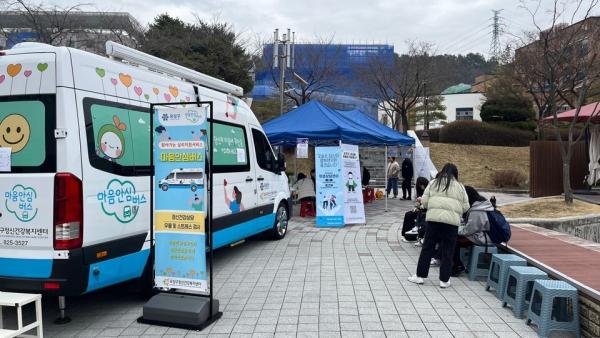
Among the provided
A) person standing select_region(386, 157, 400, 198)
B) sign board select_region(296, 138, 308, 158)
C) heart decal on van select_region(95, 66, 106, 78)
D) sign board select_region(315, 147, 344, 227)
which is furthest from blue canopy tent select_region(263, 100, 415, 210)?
heart decal on van select_region(95, 66, 106, 78)

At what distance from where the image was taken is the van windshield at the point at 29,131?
4.19 meters

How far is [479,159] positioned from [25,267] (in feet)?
84.6

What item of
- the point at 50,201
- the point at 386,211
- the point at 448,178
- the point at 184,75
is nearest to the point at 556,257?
the point at 448,178

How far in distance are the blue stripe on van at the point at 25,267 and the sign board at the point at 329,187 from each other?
718cm

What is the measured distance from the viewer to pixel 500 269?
5.51 metres

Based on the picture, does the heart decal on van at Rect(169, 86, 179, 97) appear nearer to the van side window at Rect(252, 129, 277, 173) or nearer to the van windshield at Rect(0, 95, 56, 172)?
the van windshield at Rect(0, 95, 56, 172)

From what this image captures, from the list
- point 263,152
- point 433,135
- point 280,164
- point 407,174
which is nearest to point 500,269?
point 263,152

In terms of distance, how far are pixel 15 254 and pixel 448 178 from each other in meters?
4.80

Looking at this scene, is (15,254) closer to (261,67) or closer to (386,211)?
(386,211)

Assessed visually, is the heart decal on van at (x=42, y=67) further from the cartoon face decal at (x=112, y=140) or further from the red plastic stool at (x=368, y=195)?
the red plastic stool at (x=368, y=195)

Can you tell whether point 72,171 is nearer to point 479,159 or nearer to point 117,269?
point 117,269

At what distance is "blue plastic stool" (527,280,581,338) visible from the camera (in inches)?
168

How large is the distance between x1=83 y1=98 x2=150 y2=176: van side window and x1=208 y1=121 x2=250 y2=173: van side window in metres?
1.47

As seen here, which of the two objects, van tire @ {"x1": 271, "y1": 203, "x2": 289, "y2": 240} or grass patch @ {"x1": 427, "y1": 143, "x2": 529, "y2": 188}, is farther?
grass patch @ {"x1": 427, "y1": 143, "x2": 529, "y2": 188}
